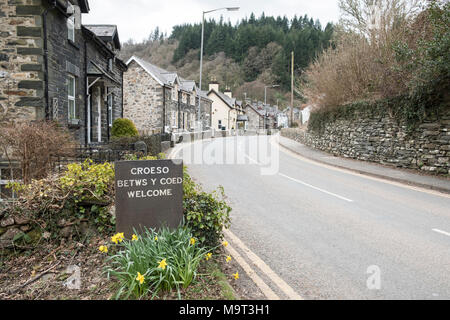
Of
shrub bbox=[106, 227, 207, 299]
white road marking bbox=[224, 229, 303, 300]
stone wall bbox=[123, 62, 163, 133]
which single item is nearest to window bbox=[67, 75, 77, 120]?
white road marking bbox=[224, 229, 303, 300]

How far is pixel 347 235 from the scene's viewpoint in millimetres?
6289

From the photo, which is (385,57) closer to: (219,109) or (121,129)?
(121,129)

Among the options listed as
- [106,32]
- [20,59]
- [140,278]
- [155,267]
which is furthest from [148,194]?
[106,32]

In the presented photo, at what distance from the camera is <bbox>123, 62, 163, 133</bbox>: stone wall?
1419 inches

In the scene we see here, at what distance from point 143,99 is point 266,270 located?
3380 cm

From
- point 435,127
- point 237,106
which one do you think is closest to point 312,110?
point 435,127

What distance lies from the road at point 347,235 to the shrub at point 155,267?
1400mm

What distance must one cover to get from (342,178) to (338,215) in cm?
594

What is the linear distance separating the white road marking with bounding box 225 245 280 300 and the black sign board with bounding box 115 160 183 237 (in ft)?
3.51

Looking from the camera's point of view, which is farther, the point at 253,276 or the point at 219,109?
the point at 219,109

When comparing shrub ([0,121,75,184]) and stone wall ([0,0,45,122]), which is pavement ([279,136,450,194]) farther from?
stone wall ([0,0,45,122])

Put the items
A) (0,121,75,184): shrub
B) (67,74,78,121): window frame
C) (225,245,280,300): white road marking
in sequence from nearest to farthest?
(225,245,280,300): white road marking
(0,121,75,184): shrub
(67,74,78,121): window frame

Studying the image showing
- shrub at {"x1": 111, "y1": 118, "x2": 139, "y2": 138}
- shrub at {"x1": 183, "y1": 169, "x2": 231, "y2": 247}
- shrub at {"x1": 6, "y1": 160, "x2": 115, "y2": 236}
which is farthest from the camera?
shrub at {"x1": 111, "y1": 118, "x2": 139, "y2": 138}

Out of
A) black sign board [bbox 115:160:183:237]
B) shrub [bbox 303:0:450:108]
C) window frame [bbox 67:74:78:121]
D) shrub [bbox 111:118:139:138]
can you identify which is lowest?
black sign board [bbox 115:160:183:237]
